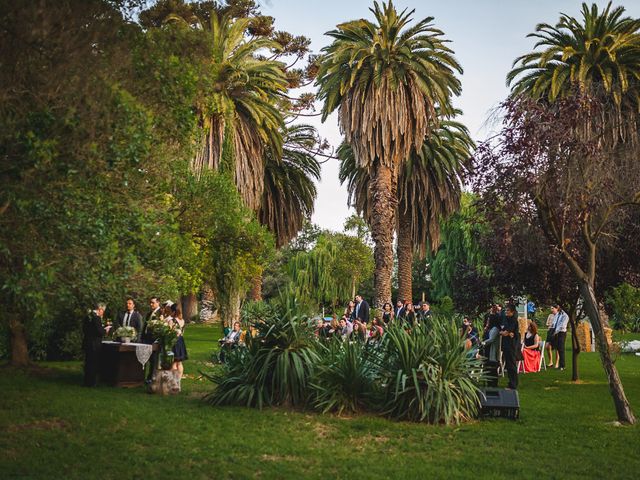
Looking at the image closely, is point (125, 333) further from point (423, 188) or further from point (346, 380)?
point (423, 188)

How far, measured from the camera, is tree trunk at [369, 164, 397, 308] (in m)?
29.0

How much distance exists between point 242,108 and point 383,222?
8090mm

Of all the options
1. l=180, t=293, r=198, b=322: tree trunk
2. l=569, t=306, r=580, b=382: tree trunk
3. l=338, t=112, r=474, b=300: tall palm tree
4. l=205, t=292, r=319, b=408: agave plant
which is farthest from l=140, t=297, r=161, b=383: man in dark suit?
l=180, t=293, r=198, b=322: tree trunk

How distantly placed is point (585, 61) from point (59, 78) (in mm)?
27915

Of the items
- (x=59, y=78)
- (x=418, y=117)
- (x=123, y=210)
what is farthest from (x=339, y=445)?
(x=418, y=117)

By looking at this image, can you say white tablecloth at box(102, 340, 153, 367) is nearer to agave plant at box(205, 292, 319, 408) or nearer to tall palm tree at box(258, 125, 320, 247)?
agave plant at box(205, 292, 319, 408)

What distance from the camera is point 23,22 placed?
6.54m

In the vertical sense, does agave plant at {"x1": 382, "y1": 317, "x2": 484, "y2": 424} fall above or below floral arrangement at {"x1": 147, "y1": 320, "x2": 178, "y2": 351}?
below

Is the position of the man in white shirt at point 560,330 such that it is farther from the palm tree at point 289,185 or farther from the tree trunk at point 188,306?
the tree trunk at point 188,306

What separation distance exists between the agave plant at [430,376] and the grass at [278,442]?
380 mm

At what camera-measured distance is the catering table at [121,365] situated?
593 inches

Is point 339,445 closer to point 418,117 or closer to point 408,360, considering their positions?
point 408,360

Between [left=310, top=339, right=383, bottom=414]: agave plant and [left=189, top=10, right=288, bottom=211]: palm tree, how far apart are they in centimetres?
1771

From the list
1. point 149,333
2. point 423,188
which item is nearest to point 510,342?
point 149,333
